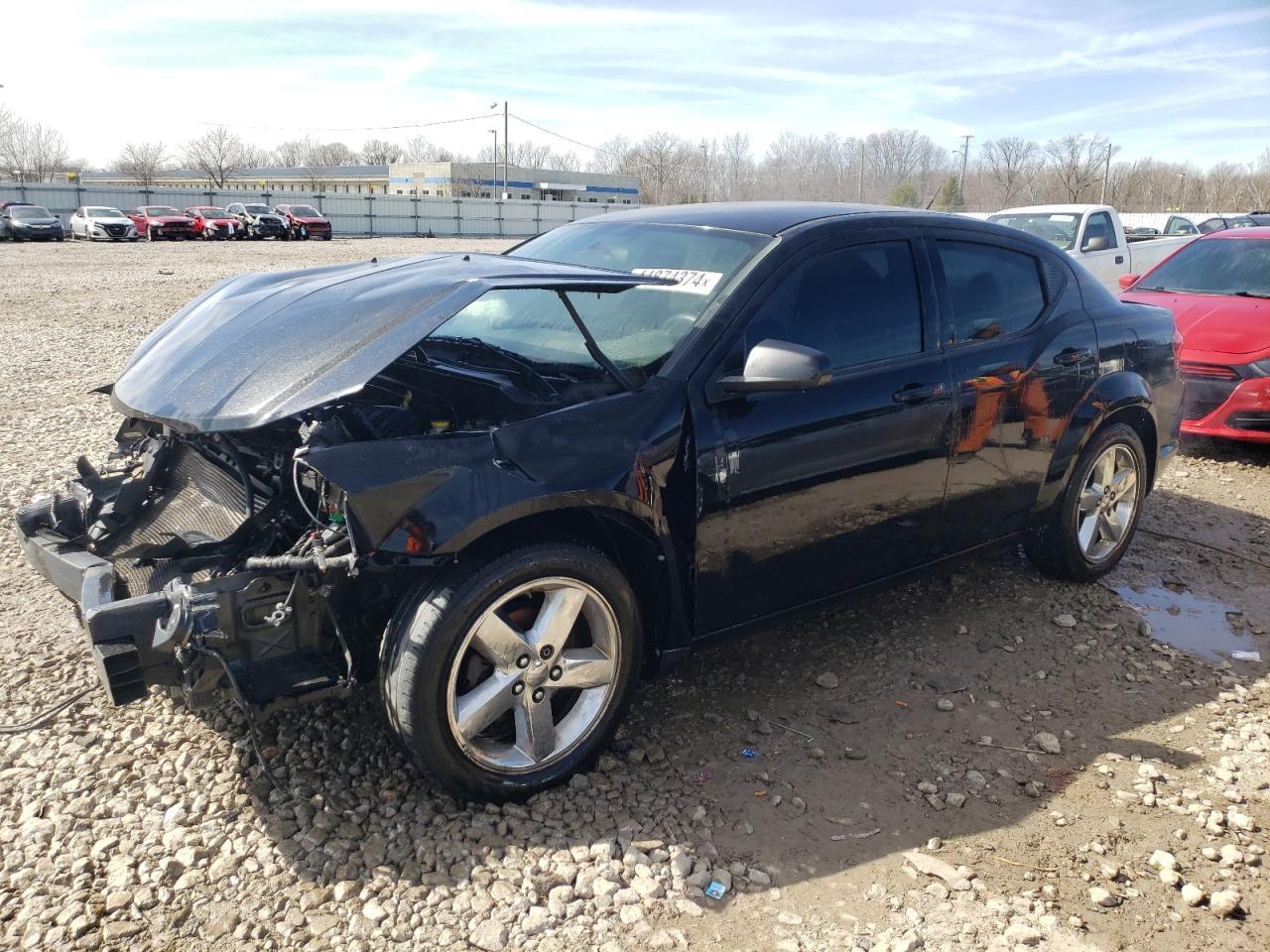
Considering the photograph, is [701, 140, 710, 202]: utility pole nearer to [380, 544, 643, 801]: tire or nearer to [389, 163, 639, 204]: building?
[389, 163, 639, 204]: building

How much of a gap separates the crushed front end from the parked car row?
3705cm

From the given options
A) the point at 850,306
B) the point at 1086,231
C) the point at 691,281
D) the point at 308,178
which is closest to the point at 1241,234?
the point at 1086,231

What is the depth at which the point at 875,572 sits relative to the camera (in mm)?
3781

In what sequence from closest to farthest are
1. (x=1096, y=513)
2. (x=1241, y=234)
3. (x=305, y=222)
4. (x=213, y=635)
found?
(x=213, y=635) < (x=1096, y=513) < (x=1241, y=234) < (x=305, y=222)

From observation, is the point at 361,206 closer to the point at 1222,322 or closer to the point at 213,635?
the point at 1222,322

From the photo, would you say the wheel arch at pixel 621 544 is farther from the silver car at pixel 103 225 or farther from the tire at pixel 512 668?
the silver car at pixel 103 225

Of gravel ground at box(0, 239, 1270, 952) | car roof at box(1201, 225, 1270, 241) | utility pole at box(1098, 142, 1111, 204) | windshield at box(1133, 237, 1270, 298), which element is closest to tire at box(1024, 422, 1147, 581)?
gravel ground at box(0, 239, 1270, 952)

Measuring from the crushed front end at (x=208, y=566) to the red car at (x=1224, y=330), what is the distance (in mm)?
6083

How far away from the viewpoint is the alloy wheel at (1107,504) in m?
4.69

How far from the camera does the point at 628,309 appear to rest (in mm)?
3498

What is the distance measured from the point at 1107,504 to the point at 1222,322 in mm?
3563

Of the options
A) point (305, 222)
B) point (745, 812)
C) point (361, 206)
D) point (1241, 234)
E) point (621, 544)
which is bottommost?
point (745, 812)

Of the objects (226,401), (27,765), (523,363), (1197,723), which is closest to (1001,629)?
(1197,723)

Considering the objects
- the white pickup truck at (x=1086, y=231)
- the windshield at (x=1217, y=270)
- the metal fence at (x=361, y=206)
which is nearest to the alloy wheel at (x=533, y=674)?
the windshield at (x=1217, y=270)
